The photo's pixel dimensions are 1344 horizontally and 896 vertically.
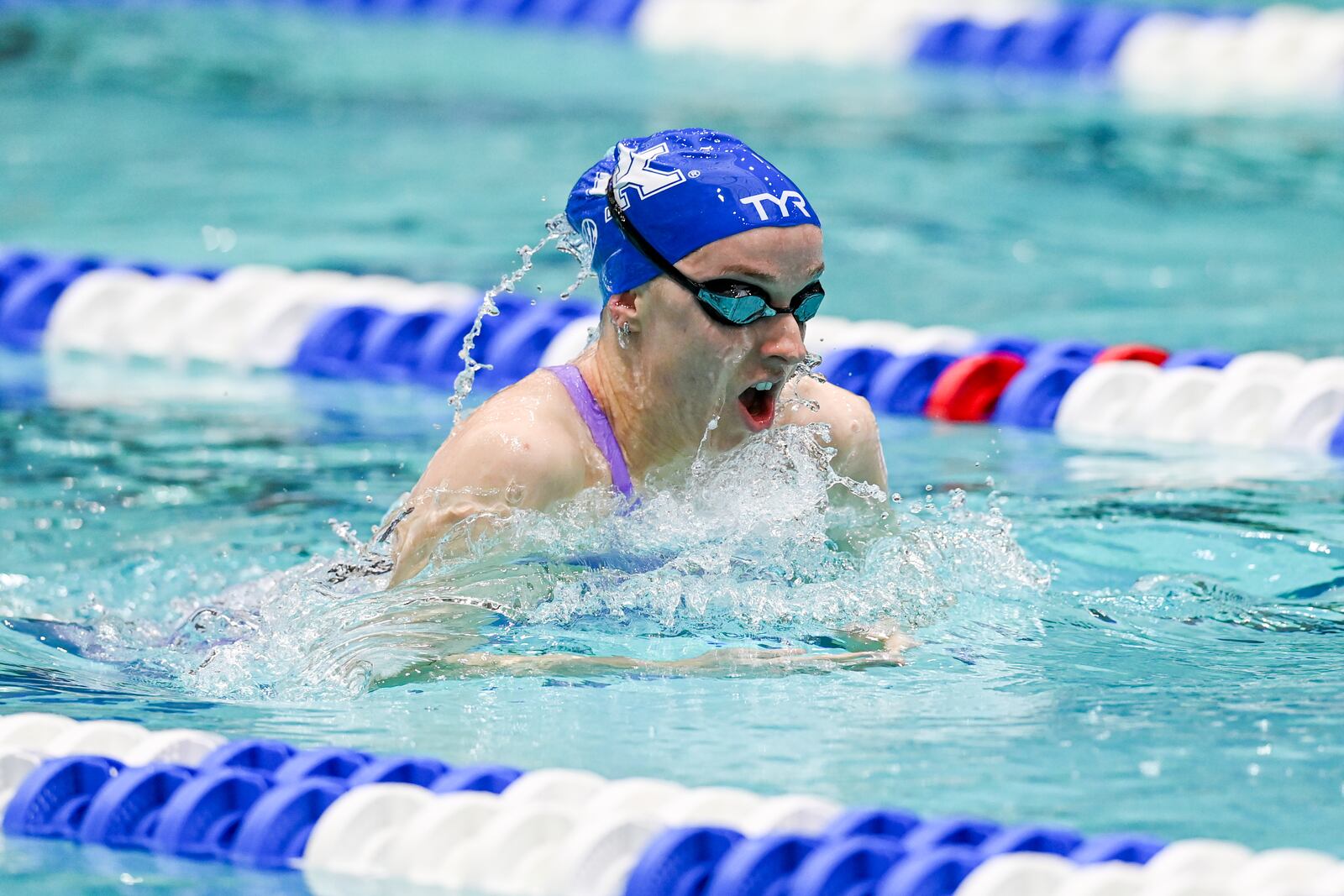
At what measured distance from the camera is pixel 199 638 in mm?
3506

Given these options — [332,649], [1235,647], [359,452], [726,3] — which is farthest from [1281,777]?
[726,3]

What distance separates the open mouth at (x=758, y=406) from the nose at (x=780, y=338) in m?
0.12

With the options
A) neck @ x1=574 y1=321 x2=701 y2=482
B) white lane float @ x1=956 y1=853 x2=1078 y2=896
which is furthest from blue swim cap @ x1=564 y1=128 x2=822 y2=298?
white lane float @ x1=956 y1=853 x2=1078 y2=896

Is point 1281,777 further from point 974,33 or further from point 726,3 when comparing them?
point 726,3

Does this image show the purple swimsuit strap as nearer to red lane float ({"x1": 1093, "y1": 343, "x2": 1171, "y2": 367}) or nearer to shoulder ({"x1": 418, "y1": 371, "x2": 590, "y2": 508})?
shoulder ({"x1": 418, "y1": 371, "x2": 590, "y2": 508})

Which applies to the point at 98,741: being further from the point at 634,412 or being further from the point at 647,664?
the point at 634,412

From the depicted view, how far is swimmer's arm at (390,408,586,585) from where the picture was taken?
3088mm

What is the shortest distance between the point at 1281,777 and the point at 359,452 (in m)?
2.90

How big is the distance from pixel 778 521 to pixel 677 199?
1.92 ft

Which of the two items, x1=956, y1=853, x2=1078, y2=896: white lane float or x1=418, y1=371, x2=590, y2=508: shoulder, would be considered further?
x1=418, y1=371, x2=590, y2=508: shoulder

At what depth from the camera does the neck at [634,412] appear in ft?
10.6

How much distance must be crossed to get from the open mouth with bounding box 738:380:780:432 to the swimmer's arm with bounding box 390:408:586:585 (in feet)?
0.93

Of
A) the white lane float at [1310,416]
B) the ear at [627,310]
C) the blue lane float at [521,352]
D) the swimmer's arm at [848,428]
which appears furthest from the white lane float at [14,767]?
the white lane float at [1310,416]

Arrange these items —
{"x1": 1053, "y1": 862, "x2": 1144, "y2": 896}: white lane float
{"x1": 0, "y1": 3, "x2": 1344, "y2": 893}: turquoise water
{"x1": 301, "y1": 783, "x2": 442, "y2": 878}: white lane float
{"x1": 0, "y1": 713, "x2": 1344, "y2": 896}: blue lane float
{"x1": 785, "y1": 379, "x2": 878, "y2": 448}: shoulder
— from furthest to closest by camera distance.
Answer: {"x1": 785, "y1": 379, "x2": 878, "y2": 448}: shoulder → {"x1": 0, "y1": 3, "x2": 1344, "y2": 893}: turquoise water → {"x1": 301, "y1": 783, "x2": 442, "y2": 878}: white lane float → {"x1": 0, "y1": 713, "x2": 1344, "y2": 896}: blue lane float → {"x1": 1053, "y1": 862, "x2": 1144, "y2": 896}: white lane float
